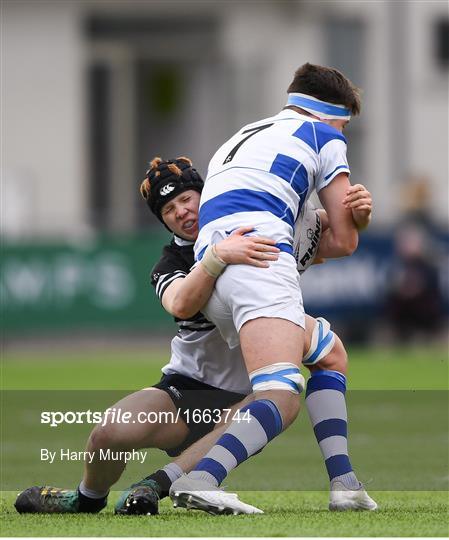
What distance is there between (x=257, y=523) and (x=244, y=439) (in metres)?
0.33

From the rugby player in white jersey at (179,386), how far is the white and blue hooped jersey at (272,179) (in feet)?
0.64

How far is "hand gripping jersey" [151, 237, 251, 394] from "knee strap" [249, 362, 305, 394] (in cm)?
48

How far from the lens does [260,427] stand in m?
5.85

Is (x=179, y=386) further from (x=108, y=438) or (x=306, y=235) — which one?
(x=306, y=235)

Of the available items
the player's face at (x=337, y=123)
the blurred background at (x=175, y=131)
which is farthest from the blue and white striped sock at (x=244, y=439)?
the blurred background at (x=175, y=131)

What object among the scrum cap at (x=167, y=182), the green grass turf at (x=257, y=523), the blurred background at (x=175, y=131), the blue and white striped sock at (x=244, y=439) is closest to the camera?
the green grass turf at (x=257, y=523)

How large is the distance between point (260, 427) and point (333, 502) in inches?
21.6

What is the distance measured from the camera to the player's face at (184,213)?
254 inches

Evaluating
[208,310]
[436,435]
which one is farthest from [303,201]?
[436,435]

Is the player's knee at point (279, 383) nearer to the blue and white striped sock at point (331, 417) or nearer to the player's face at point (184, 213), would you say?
the blue and white striped sock at point (331, 417)

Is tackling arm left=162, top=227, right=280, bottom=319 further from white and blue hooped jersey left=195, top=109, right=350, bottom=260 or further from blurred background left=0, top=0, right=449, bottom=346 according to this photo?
blurred background left=0, top=0, right=449, bottom=346

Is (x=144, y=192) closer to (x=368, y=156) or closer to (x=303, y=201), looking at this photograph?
(x=303, y=201)

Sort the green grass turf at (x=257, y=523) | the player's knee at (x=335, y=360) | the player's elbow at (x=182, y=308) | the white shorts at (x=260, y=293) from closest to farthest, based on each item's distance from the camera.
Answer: the green grass turf at (x=257, y=523) → the white shorts at (x=260, y=293) → the player's elbow at (x=182, y=308) → the player's knee at (x=335, y=360)

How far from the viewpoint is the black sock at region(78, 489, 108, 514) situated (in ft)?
20.9
